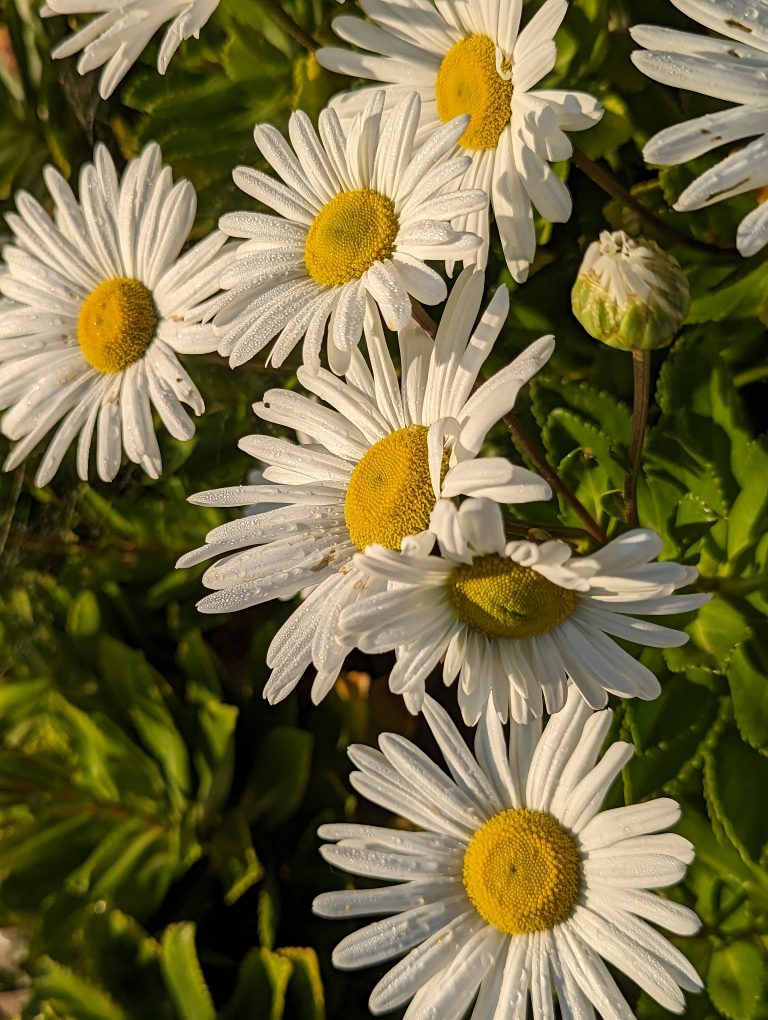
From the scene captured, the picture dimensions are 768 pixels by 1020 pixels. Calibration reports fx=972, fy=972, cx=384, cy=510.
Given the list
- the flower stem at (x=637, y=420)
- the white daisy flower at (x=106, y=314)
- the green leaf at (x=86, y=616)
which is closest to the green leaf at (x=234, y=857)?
the green leaf at (x=86, y=616)

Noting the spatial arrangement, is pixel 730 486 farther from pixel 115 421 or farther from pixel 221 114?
pixel 221 114

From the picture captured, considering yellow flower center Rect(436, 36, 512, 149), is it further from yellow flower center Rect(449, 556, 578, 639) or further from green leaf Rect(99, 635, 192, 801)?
green leaf Rect(99, 635, 192, 801)

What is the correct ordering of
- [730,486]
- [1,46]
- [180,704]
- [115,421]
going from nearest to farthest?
[730,486] → [115,421] → [180,704] → [1,46]

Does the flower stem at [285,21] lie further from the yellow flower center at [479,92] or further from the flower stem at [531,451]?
the flower stem at [531,451]

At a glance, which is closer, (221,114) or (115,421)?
(115,421)

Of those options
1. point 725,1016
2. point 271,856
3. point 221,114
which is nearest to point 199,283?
point 221,114

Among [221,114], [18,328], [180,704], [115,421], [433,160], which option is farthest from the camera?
[180,704]

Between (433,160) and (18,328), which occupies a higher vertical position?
→ (433,160)
